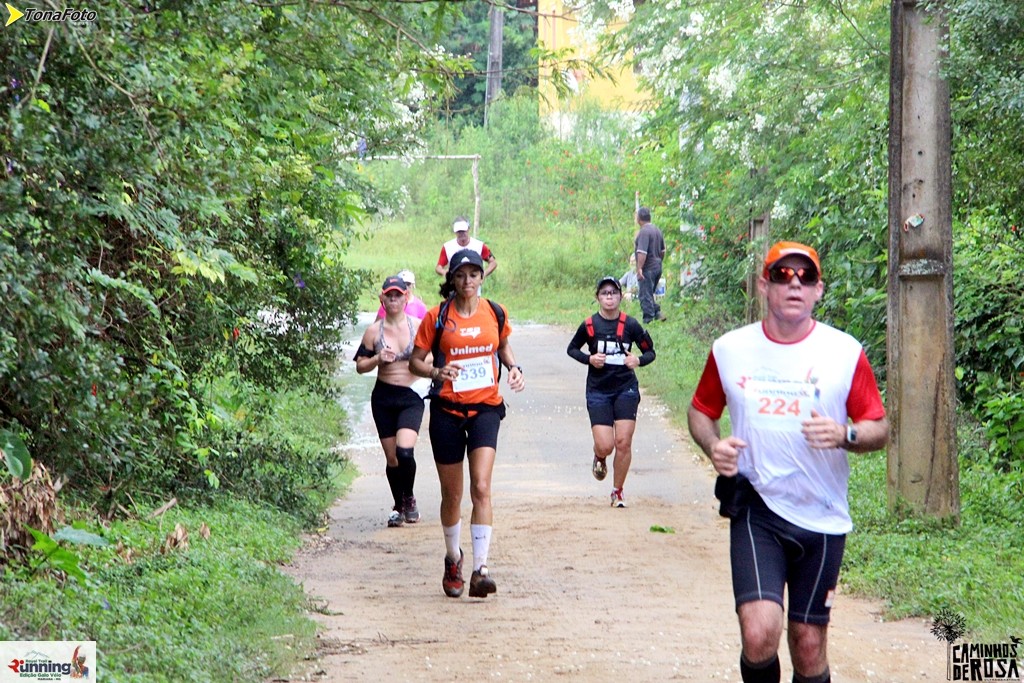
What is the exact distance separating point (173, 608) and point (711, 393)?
130 inches

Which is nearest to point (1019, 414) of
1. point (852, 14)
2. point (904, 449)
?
point (904, 449)

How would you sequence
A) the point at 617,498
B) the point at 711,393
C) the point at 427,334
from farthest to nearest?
the point at 617,498 → the point at 427,334 → the point at 711,393

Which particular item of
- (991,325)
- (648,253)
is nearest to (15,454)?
(991,325)

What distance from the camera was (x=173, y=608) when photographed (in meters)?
7.60

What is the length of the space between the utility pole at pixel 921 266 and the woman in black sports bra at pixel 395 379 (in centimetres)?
384

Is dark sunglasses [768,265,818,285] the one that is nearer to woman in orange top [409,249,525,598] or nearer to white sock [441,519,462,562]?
woman in orange top [409,249,525,598]

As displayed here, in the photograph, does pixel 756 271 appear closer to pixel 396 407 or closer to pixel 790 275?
pixel 396 407

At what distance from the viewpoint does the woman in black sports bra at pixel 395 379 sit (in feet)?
39.0

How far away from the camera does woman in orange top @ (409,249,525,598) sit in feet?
29.9

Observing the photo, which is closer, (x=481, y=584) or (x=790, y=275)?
(x=790, y=275)

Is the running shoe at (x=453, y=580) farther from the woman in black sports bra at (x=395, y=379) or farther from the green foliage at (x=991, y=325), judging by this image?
the green foliage at (x=991, y=325)

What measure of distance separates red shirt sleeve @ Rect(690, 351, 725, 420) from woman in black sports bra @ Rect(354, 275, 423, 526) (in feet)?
20.2

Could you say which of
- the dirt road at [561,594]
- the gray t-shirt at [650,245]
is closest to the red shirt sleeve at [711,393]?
the dirt road at [561,594]

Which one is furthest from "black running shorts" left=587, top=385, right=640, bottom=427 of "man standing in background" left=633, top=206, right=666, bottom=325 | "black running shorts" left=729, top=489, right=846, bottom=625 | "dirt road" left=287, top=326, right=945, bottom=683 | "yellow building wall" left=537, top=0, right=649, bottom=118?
"man standing in background" left=633, top=206, right=666, bottom=325
